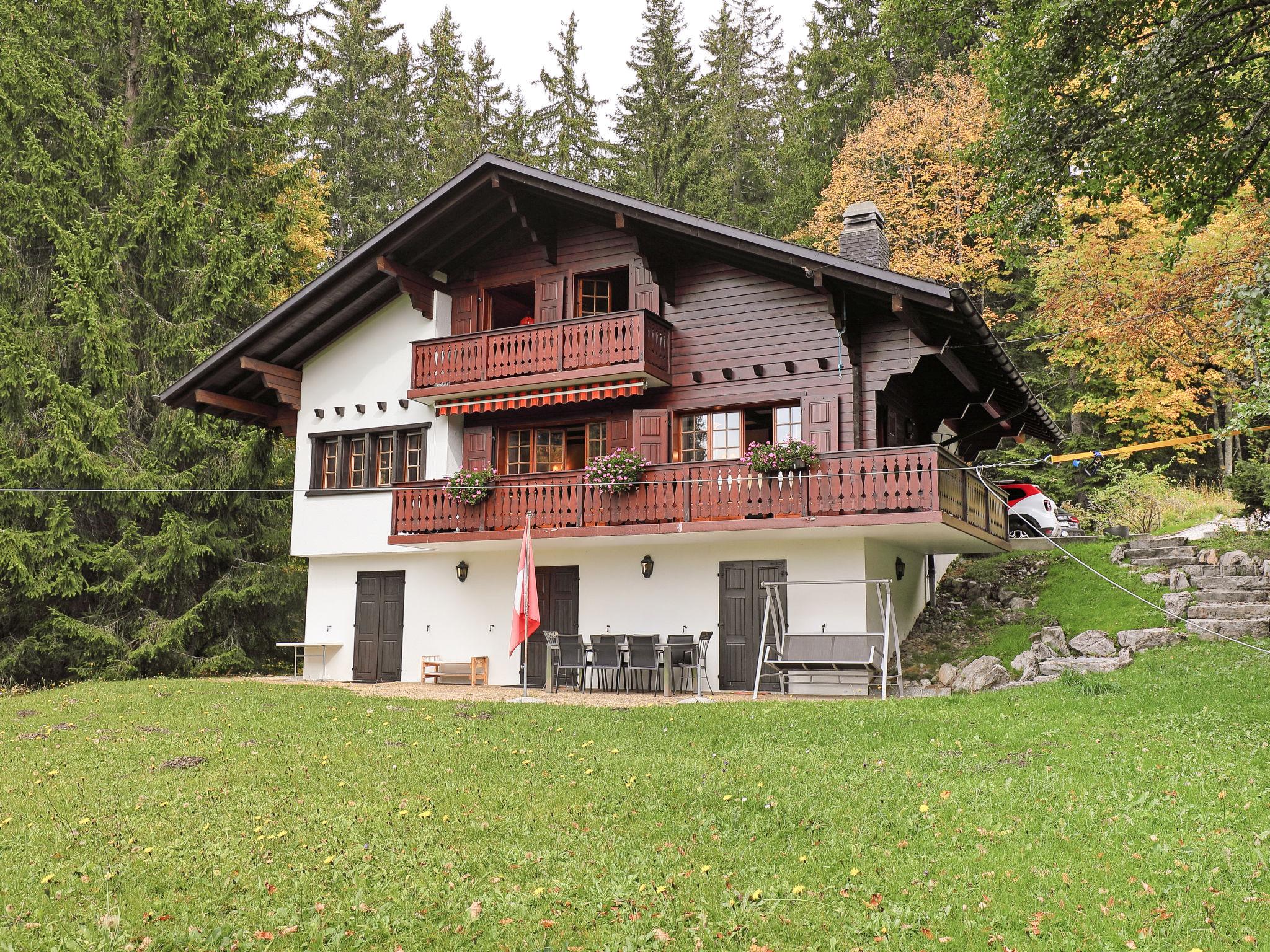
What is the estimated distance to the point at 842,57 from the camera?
33.6 meters

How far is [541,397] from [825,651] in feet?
22.4

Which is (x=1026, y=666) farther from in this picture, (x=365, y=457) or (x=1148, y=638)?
(x=365, y=457)

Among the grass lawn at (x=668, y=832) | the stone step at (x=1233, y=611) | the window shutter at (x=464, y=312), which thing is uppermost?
the window shutter at (x=464, y=312)

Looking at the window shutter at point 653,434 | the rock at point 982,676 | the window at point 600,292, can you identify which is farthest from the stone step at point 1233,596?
the window at point 600,292

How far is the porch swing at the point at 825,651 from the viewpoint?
14.8m

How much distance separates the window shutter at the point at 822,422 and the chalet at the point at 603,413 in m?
0.04

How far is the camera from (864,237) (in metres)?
18.7

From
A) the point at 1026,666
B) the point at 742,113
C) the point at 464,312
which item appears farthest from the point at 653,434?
the point at 742,113

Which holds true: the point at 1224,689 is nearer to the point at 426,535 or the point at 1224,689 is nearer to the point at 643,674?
the point at 643,674

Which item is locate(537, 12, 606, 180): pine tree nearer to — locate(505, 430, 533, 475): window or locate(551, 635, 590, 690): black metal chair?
locate(505, 430, 533, 475): window

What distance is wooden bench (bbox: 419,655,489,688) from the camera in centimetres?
1906

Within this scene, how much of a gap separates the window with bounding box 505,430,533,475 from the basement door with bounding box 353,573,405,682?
3064mm

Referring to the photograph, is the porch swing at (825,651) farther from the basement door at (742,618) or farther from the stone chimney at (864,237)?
the stone chimney at (864,237)

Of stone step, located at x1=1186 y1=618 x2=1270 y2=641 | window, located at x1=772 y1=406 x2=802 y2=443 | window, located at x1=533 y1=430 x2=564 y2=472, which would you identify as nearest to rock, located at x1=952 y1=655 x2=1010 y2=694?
stone step, located at x1=1186 y1=618 x2=1270 y2=641
